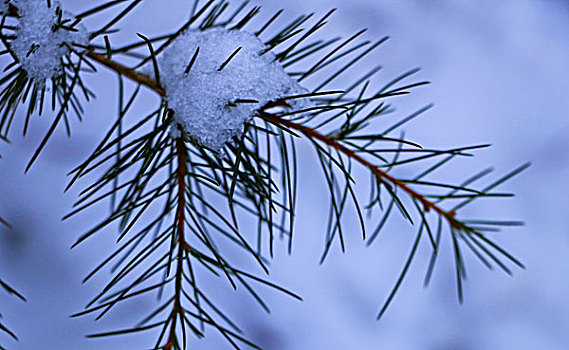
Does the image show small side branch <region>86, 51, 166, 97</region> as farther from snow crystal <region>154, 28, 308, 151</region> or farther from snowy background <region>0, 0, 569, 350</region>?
snowy background <region>0, 0, 569, 350</region>

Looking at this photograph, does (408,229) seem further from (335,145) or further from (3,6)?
(3,6)

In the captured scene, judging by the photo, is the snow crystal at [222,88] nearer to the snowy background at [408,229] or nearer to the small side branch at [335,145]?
the small side branch at [335,145]

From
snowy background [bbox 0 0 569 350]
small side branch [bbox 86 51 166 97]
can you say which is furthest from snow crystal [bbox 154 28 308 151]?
snowy background [bbox 0 0 569 350]

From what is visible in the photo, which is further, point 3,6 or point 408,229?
point 408,229

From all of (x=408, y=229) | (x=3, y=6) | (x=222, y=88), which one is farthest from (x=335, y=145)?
(x=408, y=229)

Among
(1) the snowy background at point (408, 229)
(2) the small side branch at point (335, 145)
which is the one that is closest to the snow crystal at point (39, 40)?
(2) the small side branch at point (335, 145)
